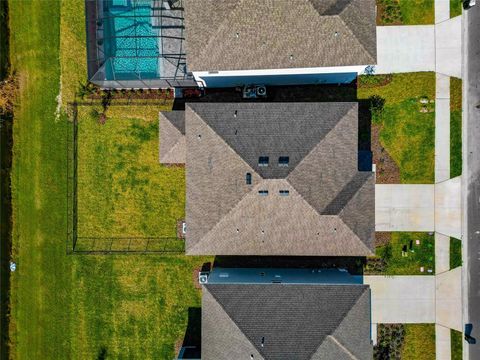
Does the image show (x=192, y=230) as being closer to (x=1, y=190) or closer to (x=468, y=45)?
(x=1, y=190)

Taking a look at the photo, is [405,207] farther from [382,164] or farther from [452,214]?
[382,164]

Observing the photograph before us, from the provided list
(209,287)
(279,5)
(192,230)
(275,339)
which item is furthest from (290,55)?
(275,339)

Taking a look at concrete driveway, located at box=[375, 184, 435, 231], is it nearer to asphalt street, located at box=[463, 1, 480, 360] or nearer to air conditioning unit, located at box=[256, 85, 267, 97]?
asphalt street, located at box=[463, 1, 480, 360]

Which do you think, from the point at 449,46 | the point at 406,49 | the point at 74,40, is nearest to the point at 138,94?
the point at 74,40

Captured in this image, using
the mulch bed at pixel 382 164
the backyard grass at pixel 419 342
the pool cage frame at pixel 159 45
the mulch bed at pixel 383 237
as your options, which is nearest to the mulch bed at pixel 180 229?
the pool cage frame at pixel 159 45

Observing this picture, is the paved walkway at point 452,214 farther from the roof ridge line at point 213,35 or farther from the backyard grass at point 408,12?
the roof ridge line at point 213,35

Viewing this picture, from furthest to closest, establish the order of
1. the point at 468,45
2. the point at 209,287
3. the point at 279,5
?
the point at 468,45 < the point at 209,287 < the point at 279,5
